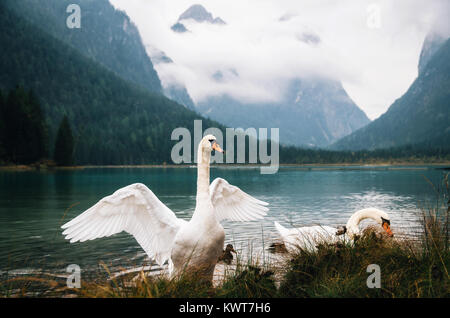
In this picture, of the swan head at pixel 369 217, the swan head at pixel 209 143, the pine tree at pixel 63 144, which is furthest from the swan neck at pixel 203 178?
the pine tree at pixel 63 144

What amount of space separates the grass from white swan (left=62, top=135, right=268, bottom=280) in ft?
2.15

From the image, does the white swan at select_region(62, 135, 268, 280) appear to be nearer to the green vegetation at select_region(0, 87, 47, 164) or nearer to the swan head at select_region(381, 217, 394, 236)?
the swan head at select_region(381, 217, 394, 236)

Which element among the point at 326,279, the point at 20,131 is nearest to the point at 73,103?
the point at 20,131

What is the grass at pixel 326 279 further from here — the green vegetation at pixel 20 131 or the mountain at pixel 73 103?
the mountain at pixel 73 103

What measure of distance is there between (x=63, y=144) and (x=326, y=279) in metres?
89.3

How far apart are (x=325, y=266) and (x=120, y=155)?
137 meters

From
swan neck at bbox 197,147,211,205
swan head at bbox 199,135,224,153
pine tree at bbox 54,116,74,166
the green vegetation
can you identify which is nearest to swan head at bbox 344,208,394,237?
swan neck at bbox 197,147,211,205

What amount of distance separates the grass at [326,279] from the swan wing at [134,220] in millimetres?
1349

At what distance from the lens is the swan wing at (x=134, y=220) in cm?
681

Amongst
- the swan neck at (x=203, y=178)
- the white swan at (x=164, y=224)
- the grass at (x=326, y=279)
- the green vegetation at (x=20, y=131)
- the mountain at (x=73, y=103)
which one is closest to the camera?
the grass at (x=326, y=279)

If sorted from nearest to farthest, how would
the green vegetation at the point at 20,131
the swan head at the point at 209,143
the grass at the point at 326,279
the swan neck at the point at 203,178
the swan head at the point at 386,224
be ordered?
the grass at the point at 326,279
the swan neck at the point at 203,178
the swan head at the point at 209,143
the swan head at the point at 386,224
the green vegetation at the point at 20,131

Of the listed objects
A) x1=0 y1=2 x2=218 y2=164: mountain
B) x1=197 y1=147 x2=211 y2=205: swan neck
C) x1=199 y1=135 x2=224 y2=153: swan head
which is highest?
x1=0 y1=2 x2=218 y2=164: mountain

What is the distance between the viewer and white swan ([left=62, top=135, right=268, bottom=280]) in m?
6.26

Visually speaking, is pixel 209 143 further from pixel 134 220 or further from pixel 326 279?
pixel 326 279
